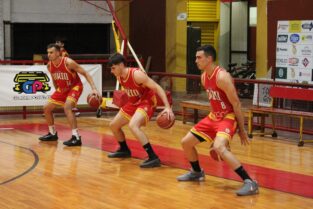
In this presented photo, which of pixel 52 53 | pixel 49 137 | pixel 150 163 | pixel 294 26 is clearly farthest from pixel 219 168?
pixel 294 26

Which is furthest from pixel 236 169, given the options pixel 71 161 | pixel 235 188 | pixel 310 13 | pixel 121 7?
pixel 121 7

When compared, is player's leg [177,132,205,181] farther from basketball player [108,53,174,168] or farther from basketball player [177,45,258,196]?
basketball player [108,53,174,168]

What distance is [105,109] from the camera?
1770 cm

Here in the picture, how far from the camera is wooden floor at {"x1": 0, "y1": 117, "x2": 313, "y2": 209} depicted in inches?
321

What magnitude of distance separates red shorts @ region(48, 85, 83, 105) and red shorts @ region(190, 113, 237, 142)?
4108mm

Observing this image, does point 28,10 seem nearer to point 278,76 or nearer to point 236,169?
point 278,76

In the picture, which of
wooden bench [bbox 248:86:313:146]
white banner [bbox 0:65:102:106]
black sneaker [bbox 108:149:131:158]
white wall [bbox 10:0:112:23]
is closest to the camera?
black sneaker [bbox 108:149:131:158]

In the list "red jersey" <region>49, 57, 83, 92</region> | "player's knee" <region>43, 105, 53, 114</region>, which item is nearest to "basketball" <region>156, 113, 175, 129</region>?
"red jersey" <region>49, 57, 83, 92</region>

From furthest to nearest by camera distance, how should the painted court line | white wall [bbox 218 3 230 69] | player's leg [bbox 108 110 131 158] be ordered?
white wall [bbox 218 3 230 69] → player's leg [bbox 108 110 131 158] → the painted court line

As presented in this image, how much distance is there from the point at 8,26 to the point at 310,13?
9962 mm

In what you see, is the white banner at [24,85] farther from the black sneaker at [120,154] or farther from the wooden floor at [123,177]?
the black sneaker at [120,154]

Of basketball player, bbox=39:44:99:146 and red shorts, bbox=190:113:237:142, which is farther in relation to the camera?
basketball player, bbox=39:44:99:146

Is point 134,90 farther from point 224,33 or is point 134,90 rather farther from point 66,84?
point 224,33

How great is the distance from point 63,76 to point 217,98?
459cm
